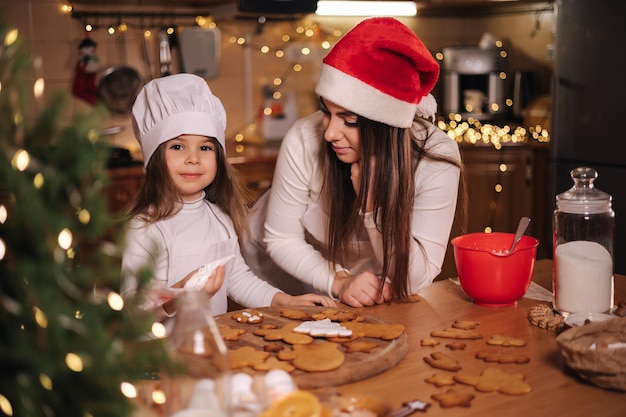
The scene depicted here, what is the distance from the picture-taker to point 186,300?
816 millimetres

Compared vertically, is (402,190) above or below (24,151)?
below

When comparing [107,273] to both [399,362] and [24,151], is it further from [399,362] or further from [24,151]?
[399,362]

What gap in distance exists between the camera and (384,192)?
1750 mm

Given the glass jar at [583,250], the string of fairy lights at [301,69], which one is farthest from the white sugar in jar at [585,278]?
the string of fairy lights at [301,69]

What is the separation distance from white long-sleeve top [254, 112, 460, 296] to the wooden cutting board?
40 centimetres

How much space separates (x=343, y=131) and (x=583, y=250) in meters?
0.62

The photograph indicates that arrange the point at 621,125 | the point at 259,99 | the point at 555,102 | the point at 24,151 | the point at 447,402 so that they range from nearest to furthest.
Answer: the point at 24,151, the point at 447,402, the point at 621,125, the point at 555,102, the point at 259,99

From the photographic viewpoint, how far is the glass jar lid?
139 cm

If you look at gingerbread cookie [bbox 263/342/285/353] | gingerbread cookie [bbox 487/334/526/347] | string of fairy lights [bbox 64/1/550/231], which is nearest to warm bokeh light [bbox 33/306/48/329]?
gingerbread cookie [bbox 263/342/285/353]

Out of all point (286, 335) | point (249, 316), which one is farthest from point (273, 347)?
point (249, 316)

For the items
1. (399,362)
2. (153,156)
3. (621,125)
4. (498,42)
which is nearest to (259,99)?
(498,42)

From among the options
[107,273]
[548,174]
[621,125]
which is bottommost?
[548,174]

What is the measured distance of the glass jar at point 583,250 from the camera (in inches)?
53.9

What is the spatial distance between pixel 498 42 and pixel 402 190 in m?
2.72
